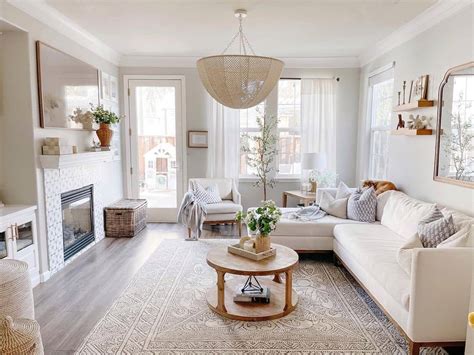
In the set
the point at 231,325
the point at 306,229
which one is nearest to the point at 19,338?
the point at 231,325

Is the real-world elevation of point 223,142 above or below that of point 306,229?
above

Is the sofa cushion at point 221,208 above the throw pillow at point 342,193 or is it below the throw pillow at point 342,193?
below

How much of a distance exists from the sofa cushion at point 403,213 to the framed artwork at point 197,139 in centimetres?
302

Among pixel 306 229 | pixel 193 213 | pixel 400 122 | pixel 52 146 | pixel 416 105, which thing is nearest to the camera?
pixel 52 146

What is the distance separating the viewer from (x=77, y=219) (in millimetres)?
4422

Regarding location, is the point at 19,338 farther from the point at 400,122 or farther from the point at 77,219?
the point at 400,122

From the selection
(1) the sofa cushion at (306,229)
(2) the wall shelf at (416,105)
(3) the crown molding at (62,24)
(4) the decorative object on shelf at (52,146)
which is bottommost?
(1) the sofa cushion at (306,229)

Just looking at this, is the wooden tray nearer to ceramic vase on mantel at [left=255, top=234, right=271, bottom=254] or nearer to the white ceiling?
ceramic vase on mantel at [left=255, top=234, right=271, bottom=254]

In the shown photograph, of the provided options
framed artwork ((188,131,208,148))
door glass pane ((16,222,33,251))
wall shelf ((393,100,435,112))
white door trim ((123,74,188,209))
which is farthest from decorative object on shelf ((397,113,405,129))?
door glass pane ((16,222,33,251))

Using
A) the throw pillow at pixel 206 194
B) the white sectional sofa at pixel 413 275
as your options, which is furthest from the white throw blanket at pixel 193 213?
the white sectional sofa at pixel 413 275

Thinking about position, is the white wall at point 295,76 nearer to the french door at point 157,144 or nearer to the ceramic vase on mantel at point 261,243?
the french door at point 157,144

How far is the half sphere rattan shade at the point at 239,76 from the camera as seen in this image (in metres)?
2.72

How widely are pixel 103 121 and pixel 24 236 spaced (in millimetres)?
1842

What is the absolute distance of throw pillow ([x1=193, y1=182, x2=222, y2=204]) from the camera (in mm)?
5254
